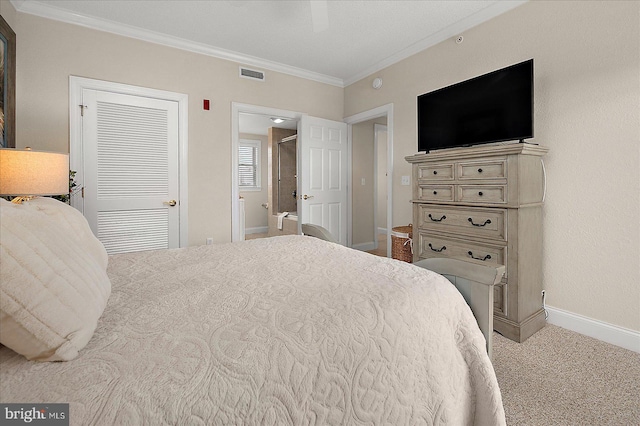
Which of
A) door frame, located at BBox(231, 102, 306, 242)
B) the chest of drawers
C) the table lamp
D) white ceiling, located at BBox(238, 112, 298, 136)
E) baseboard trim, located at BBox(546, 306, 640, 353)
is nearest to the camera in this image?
the table lamp

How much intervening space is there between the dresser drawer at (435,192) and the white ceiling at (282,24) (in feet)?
5.51

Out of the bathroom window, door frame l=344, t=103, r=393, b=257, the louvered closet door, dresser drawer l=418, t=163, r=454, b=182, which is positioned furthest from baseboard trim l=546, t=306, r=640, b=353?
the bathroom window

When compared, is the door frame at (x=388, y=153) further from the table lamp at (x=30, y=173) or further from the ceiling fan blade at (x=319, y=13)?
the table lamp at (x=30, y=173)

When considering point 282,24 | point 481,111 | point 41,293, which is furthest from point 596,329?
point 282,24

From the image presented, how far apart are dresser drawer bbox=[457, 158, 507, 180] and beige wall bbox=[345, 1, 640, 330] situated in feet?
1.97

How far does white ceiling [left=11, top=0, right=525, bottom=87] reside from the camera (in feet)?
9.33

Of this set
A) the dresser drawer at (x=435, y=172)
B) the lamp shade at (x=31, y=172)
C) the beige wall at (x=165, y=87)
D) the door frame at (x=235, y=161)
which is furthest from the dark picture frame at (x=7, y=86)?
the dresser drawer at (x=435, y=172)

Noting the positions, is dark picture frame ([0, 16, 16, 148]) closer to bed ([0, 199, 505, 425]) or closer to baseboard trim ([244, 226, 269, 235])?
bed ([0, 199, 505, 425])

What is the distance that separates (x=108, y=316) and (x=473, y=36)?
145 inches

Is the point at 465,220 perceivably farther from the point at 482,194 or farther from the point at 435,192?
the point at 435,192


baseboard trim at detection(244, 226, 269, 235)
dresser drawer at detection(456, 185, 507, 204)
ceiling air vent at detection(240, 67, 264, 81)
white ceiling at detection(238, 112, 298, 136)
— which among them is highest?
white ceiling at detection(238, 112, 298, 136)

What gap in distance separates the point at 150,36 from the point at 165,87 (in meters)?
0.53

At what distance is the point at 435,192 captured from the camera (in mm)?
2777

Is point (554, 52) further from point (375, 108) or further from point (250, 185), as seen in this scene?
point (250, 185)
